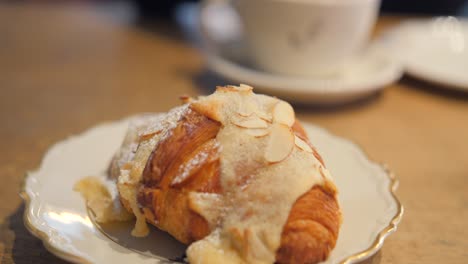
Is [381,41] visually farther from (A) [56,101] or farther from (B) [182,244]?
(B) [182,244]

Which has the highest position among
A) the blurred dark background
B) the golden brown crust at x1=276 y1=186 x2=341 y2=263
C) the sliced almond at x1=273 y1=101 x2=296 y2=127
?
the sliced almond at x1=273 y1=101 x2=296 y2=127

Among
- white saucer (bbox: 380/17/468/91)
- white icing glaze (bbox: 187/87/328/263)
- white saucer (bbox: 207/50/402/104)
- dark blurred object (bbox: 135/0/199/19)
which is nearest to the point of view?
white icing glaze (bbox: 187/87/328/263)

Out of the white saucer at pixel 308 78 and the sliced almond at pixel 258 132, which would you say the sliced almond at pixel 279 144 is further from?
the white saucer at pixel 308 78

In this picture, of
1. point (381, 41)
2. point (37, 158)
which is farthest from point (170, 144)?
point (381, 41)

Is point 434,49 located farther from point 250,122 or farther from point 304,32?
point 250,122

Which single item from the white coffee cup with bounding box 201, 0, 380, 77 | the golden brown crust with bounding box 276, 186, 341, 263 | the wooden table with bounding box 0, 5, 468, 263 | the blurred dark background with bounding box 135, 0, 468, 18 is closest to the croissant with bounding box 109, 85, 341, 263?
the golden brown crust with bounding box 276, 186, 341, 263

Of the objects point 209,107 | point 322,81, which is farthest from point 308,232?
point 322,81

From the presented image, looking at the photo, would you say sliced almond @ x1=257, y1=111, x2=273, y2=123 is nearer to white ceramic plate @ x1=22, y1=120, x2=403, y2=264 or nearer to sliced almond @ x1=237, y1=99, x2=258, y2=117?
sliced almond @ x1=237, y1=99, x2=258, y2=117
